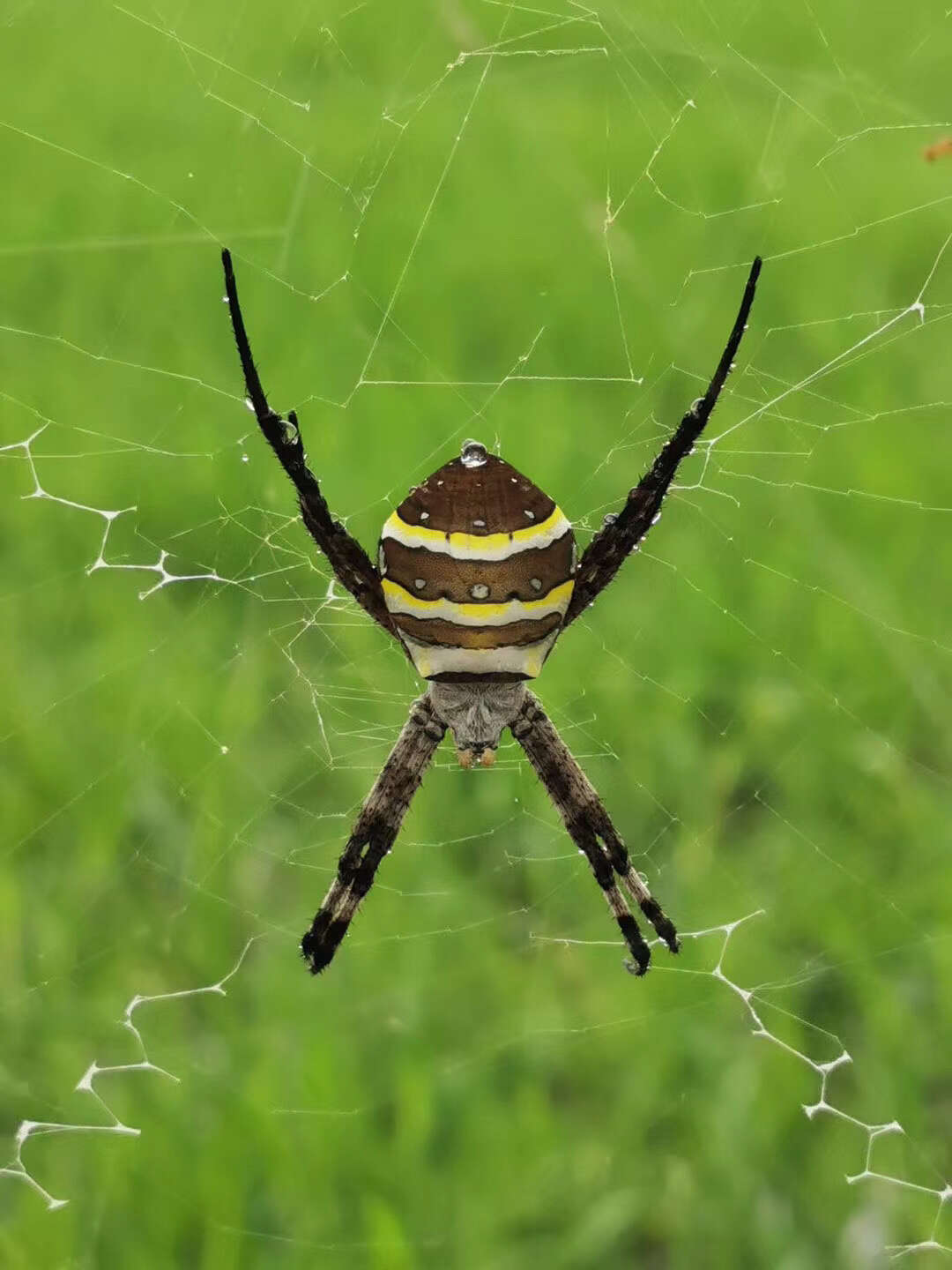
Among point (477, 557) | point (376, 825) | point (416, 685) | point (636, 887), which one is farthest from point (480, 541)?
point (416, 685)

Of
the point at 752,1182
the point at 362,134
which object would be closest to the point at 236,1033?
the point at 752,1182

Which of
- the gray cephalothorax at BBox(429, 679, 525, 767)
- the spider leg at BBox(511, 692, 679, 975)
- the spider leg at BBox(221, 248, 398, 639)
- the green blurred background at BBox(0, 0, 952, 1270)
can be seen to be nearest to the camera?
the spider leg at BBox(221, 248, 398, 639)

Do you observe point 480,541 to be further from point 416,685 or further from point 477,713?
point 416,685

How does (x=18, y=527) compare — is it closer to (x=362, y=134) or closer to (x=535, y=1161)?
(x=362, y=134)

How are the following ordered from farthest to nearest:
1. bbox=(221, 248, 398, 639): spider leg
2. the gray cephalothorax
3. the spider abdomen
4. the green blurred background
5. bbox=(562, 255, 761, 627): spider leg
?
the green blurred background < the gray cephalothorax < bbox=(562, 255, 761, 627): spider leg < bbox=(221, 248, 398, 639): spider leg < the spider abdomen

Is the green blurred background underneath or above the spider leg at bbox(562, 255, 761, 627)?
underneath

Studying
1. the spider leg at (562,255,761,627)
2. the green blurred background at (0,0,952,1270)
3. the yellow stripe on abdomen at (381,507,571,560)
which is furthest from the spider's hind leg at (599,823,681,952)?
the yellow stripe on abdomen at (381,507,571,560)

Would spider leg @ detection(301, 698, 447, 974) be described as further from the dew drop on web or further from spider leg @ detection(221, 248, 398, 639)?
the dew drop on web
